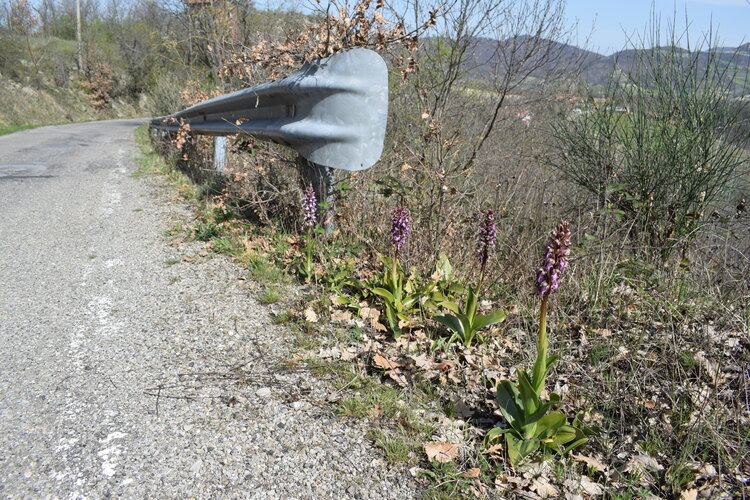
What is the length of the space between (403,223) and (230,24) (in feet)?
31.9

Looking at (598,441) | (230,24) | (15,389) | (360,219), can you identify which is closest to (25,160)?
(230,24)

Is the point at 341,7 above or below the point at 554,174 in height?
above

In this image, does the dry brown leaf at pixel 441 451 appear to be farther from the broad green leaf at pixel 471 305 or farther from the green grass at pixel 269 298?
the green grass at pixel 269 298

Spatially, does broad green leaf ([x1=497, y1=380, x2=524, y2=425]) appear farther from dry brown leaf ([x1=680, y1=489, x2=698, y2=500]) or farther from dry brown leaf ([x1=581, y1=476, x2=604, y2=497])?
dry brown leaf ([x1=680, y1=489, x2=698, y2=500])

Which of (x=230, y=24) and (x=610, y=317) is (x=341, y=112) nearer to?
(x=610, y=317)

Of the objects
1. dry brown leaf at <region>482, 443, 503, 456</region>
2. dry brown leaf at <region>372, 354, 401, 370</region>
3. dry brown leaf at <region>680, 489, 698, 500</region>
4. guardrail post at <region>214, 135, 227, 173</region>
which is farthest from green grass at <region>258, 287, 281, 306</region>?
guardrail post at <region>214, 135, 227, 173</region>

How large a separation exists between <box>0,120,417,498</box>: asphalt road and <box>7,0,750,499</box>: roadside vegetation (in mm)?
217

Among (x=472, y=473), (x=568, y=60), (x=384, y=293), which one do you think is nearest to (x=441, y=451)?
(x=472, y=473)

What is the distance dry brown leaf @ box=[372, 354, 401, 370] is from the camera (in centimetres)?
289

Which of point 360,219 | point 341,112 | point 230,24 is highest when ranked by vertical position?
point 230,24

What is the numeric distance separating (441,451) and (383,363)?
723 mm

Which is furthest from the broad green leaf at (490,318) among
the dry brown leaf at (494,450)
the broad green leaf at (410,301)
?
the dry brown leaf at (494,450)

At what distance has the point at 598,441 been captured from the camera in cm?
249

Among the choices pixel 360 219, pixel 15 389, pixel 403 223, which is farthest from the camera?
pixel 360 219
